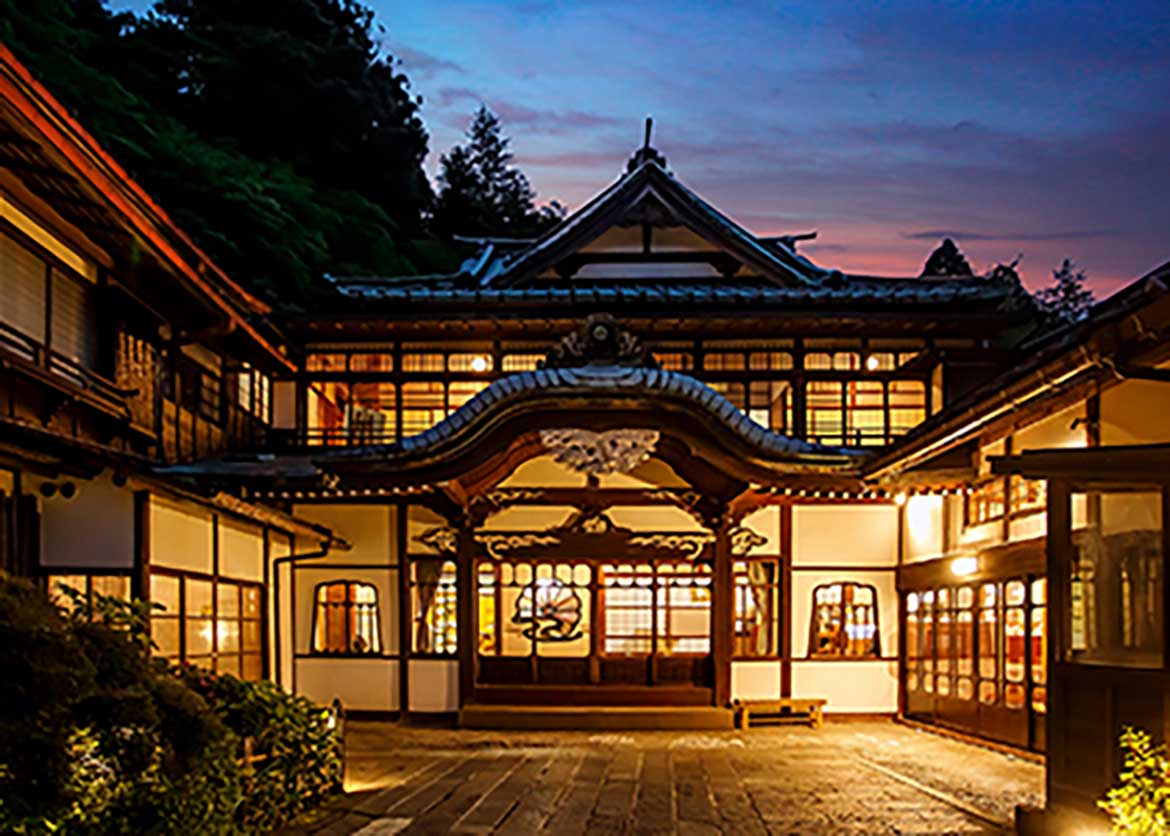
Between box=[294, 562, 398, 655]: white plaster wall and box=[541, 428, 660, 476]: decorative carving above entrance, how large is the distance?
531 centimetres

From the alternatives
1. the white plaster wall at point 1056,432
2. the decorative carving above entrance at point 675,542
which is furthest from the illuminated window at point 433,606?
the white plaster wall at point 1056,432

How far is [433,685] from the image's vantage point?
58.2 feet

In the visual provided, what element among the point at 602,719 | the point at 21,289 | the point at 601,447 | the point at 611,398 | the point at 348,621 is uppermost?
the point at 21,289

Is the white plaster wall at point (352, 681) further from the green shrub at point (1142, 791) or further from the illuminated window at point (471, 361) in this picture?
the green shrub at point (1142, 791)

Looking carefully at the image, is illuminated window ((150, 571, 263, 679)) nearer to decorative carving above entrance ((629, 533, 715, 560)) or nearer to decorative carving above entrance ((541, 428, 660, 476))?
decorative carving above entrance ((541, 428, 660, 476))

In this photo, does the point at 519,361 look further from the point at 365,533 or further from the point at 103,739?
the point at 103,739

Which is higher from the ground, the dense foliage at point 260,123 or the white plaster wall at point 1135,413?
the dense foliage at point 260,123

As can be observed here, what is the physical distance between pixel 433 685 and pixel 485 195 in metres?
32.6

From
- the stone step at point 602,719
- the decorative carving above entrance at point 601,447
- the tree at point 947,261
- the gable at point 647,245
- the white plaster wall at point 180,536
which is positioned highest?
the tree at point 947,261

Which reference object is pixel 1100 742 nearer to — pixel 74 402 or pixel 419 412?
pixel 74 402

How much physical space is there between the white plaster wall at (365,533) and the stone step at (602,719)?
304 centimetres

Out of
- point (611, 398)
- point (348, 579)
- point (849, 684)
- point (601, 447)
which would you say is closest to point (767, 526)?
point (849, 684)

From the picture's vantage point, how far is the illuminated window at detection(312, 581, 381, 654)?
Result: 59.2 feet

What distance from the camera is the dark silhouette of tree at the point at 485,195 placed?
141ft
